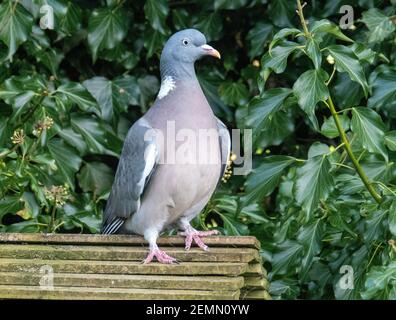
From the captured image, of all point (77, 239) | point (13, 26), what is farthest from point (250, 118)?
point (13, 26)

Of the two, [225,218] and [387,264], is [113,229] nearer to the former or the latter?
[225,218]

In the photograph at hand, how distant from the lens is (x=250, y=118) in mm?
4750

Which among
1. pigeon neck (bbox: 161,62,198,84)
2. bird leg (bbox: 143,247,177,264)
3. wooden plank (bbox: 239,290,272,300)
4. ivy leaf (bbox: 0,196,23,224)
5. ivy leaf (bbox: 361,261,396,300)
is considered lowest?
ivy leaf (bbox: 361,261,396,300)

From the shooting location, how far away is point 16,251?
4.15 m

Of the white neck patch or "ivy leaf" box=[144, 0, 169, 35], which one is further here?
"ivy leaf" box=[144, 0, 169, 35]

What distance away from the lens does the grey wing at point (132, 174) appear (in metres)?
4.79

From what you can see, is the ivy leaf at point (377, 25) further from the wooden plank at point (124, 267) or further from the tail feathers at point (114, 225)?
the wooden plank at point (124, 267)

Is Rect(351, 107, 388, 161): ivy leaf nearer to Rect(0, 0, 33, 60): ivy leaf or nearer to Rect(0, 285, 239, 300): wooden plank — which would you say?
Rect(0, 285, 239, 300): wooden plank

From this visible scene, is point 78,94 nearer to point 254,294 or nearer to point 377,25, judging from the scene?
point 377,25

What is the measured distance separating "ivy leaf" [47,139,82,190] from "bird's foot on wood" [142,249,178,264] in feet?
4.68

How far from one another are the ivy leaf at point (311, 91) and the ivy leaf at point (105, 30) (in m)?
1.68

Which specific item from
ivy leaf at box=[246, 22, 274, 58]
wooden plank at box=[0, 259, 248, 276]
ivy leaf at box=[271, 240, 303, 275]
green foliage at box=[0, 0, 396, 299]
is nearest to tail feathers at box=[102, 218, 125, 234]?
green foliage at box=[0, 0, 396, 299]

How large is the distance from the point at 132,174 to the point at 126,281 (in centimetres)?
108

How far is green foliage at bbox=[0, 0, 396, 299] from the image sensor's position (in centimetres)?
476
